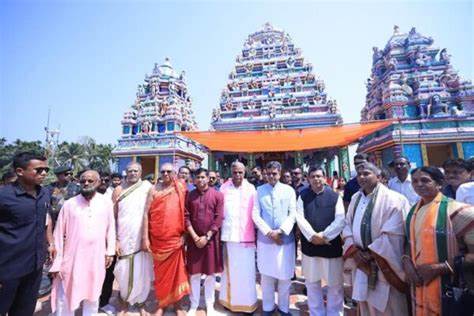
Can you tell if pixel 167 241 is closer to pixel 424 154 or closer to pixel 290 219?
pixel 290 219

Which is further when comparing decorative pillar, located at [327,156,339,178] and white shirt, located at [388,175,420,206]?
decorative pillar, located at [327,156,339,178]

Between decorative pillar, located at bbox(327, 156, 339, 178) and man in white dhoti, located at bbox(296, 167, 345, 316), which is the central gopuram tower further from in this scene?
man in white dhoti, located at bbox(296, 167, 345, 316)

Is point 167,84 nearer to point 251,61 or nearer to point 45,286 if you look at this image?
point 251,61

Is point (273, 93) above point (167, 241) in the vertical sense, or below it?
above

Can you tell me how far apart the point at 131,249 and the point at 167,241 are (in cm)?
44

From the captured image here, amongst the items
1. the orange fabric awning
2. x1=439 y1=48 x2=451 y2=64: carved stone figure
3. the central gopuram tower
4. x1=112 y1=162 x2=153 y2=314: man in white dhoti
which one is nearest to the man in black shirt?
x1=112 y1=162 x2=153 y2=314: man in white dhoti

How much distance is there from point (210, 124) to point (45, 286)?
13454mm

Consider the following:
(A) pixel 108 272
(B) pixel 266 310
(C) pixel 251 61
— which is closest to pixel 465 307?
(B) pixel 266 310

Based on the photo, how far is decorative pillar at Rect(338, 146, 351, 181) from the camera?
12266 millimetres

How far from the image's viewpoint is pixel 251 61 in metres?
18.5

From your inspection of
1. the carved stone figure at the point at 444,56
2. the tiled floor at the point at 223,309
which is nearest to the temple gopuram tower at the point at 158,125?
the tiled floor at the point at 223,309

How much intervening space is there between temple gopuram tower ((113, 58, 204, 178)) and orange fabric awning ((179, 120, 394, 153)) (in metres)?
5.84

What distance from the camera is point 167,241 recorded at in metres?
2.72

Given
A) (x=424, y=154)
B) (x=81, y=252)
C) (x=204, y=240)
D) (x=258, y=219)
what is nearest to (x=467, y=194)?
(x=258, y=219)
